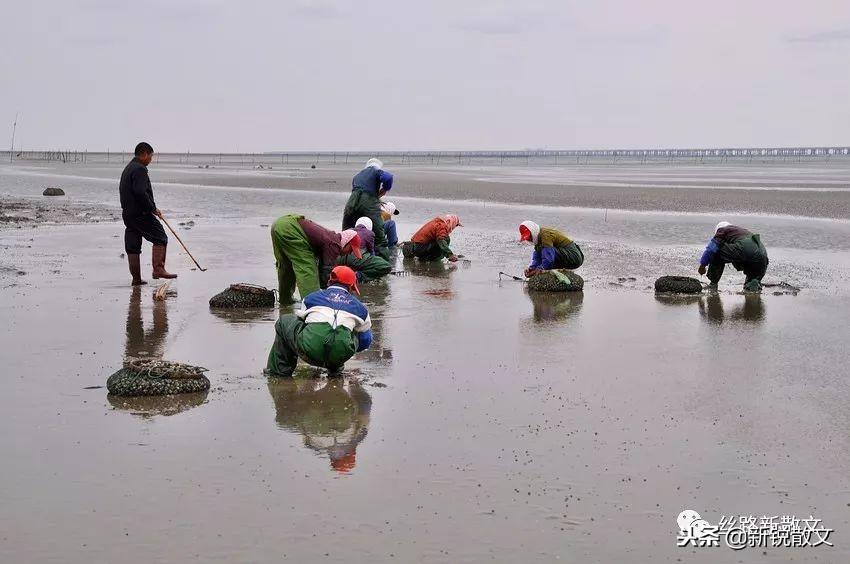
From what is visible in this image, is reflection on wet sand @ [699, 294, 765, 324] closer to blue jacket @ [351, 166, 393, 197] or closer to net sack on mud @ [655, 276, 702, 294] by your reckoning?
net sack on mud @ [655, 276, 702, 294]

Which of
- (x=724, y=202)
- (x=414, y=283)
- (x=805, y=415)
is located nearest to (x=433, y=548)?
(x=805, y=415)

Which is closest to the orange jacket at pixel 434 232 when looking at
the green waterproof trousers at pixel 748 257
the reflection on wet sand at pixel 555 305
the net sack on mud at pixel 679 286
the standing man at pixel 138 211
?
the reflection on wet sand at pixel 555 305

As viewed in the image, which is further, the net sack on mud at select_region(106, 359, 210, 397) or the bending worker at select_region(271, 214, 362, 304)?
the bending worker at select_region(271, 214, 362, 304)

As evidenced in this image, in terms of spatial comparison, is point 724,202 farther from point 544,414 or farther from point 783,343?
point 544,414

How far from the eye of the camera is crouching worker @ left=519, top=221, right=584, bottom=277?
1550 centimetres

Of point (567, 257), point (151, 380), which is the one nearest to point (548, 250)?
point (567, 257)

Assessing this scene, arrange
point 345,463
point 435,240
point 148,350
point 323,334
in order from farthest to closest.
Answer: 1. point 435,240
2. point 148,350
3. point 323,334
4. point 345,463

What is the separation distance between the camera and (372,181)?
53.7ft

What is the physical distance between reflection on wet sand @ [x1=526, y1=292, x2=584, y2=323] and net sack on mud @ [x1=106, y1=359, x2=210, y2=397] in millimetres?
5026

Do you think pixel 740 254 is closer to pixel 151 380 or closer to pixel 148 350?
pixel 148 350

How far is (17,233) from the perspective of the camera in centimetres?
2117

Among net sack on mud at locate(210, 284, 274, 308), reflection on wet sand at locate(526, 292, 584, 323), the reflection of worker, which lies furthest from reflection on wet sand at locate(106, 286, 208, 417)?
reflection on wet sand at locate(526, 292, 584, 323)

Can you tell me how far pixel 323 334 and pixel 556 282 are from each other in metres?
6.36

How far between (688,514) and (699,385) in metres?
3.32
